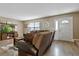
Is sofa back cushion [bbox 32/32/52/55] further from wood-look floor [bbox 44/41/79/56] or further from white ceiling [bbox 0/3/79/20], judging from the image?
white ceiling [bbox 0/3/79/20]

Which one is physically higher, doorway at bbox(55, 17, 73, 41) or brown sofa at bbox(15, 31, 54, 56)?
doorway at bbox(55, 17, 73, 41)

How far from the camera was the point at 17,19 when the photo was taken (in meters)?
1.42

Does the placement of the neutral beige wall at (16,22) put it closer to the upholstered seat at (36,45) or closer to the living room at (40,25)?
the living room at (40,25)

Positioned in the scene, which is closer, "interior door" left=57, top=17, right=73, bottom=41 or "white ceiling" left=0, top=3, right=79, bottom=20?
"white ceiling" left=0, top=3, right=79, bottom=20

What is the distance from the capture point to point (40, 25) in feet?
4.85

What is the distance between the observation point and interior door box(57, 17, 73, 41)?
1.43 meters

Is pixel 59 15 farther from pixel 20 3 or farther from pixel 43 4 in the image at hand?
pixel 20 3

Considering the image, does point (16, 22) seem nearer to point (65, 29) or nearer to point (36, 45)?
point (36, 45)

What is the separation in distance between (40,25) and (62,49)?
0.46 m

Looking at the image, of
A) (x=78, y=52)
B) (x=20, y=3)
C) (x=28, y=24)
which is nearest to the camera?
(x=20, y=3)

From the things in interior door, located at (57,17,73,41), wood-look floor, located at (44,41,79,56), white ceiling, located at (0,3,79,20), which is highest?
white ceiling, located at (0,3,79,20)

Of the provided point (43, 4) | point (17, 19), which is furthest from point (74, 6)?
point (17, 19)

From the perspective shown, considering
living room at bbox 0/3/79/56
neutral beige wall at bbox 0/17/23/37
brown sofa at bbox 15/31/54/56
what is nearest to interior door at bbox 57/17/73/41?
living room at bbox 0/3/79/56

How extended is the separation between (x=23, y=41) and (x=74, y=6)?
2.78ft
